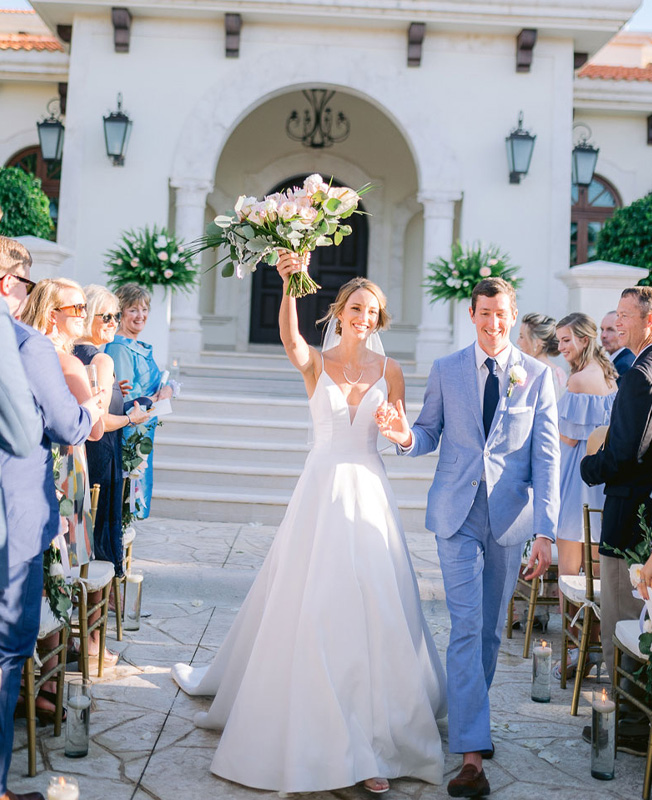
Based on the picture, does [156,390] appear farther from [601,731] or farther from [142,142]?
[142,142]

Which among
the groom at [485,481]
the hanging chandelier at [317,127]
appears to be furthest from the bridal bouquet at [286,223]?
the hanging chandelier at [317,127]

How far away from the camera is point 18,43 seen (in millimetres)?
13508

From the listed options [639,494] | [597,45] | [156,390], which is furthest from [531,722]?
[597,45]

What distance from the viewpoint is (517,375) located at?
3754 mm

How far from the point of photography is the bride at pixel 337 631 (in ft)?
11.3

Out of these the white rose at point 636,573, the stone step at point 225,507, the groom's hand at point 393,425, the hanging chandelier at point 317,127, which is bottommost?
the stone step at point 225,507

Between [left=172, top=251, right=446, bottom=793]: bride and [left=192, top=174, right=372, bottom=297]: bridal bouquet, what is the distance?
0.08m

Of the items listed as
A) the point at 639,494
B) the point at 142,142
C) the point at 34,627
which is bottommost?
the point at 34,627

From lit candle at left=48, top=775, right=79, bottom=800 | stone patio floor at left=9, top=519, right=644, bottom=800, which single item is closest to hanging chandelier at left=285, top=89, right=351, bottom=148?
stone patio floor at left=9, top=519, right=644, bottom=800

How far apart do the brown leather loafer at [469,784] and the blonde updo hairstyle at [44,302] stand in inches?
105

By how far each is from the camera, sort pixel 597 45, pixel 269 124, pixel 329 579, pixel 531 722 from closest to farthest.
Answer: pixel 329 579 → pixel 531 722 → pixel 597 45 → pixel 269 124

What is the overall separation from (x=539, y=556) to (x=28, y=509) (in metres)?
2.13

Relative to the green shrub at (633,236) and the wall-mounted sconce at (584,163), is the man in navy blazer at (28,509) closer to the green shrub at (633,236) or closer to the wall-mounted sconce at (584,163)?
the green shrub at (633,236)

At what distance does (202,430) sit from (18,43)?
7.85 m
